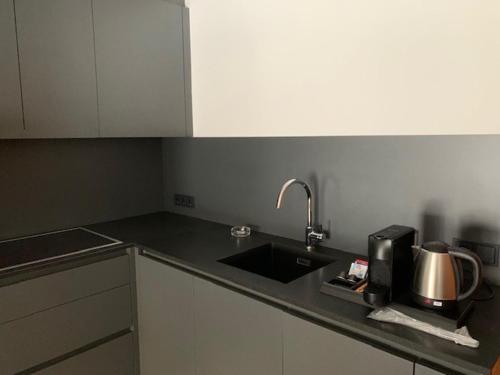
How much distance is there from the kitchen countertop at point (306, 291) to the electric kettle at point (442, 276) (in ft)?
0.32

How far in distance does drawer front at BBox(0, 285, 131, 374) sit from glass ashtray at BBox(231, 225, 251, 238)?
0.63 meters

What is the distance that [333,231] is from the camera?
191cm

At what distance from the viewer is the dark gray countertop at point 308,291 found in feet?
3.46

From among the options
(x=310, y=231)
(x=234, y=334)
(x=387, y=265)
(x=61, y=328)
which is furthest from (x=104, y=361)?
(x=387, y=265)

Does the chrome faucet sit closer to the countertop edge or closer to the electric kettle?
the countertop edge

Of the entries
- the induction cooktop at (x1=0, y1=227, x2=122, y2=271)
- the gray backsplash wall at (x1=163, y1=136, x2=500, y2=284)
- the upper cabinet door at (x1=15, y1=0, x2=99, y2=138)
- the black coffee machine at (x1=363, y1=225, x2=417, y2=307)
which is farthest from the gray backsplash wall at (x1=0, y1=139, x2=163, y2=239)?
the black coffee machine at (x1=363, y1=225, x2=417, y2=307)

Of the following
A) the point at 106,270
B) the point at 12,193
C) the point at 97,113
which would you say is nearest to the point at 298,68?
the point at 97,113

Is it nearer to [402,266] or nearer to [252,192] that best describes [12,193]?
[252,192]

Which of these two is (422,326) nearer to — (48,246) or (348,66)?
(348,66)

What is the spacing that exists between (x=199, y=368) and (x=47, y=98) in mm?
1404

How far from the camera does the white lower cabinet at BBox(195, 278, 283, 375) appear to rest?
56.9 inches

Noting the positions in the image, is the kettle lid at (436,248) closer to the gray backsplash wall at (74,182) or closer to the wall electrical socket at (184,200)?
the wall electrical socket at (184,200)

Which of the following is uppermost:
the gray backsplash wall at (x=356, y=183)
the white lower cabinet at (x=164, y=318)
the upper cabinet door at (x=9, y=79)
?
the upper cabinet door at (x=9, y=79)

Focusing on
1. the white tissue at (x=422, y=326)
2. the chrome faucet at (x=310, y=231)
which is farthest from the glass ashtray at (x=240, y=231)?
the white tissue at (x=422, y=326)
